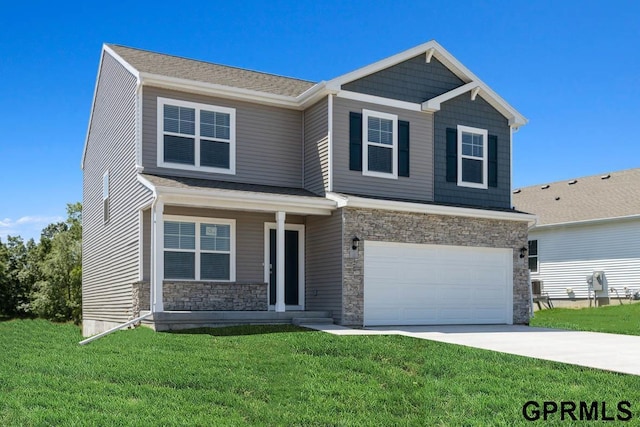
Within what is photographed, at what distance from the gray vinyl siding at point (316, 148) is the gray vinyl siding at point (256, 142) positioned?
0.91ft

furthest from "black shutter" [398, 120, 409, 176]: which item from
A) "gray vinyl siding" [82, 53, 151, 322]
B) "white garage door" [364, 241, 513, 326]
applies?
"gray vinyl siding" [82, 53, 151, 322]

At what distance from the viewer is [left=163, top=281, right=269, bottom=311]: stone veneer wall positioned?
15102 mm

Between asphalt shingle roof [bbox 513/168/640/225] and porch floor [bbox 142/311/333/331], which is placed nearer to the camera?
porch floor [bbox 142/311/333/331]

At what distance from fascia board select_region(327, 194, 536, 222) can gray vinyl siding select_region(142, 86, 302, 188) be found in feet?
7.07

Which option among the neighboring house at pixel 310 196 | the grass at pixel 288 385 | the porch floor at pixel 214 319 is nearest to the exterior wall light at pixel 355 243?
the neighboring house at pixel 310 196

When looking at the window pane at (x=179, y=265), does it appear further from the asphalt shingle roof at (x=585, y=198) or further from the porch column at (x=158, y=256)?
the asphalt shingle roof at (x=585, y=198)

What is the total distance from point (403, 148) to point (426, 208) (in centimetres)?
188

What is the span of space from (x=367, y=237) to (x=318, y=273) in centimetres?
158

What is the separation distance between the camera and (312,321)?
50.9ft

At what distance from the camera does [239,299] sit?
1586 centimetres

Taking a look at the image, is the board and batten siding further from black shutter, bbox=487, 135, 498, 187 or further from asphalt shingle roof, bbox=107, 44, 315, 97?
asphalt shingle roof, bbox=107, 44, 315, 97

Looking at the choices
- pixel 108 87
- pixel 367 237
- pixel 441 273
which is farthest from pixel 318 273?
pixel 108 87

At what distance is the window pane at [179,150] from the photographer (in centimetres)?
1636

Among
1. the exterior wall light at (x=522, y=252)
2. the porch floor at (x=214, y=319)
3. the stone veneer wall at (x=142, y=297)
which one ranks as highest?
the exterior wall light at (x=522, y=252)
